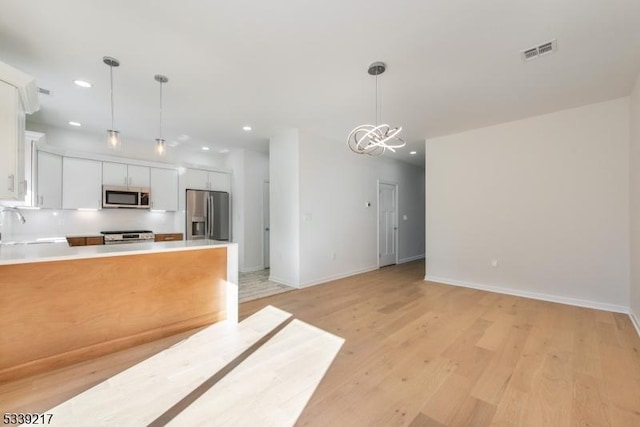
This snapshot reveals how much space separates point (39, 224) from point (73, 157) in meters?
1.21

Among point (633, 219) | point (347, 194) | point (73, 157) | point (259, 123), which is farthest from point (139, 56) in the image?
point (633, 219)

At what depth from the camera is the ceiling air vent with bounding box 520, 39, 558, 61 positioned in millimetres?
2416

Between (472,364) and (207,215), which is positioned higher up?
(207,215)

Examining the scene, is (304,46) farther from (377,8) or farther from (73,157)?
(73,157)

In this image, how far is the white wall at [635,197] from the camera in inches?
119

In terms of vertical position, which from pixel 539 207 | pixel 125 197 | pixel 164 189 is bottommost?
pixel 539 207

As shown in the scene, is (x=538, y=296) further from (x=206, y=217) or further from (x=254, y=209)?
(x=206, y=217)

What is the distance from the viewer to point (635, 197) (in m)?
3.18

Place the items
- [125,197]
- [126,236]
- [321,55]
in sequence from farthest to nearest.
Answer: [125,197]
[126,236]
[321,55]

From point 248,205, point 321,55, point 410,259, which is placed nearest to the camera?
point 321,55

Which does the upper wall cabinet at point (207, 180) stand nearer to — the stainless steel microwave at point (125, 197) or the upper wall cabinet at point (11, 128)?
the stainless steel microwave at point (125, 197)

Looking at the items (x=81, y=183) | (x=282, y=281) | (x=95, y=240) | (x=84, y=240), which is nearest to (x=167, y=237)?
(x=95, y=240)

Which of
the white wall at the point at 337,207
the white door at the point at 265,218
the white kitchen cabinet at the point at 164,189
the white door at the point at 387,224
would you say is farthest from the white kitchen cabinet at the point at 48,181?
the white door at the point at 387,224

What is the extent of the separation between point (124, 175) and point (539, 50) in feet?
20.4
